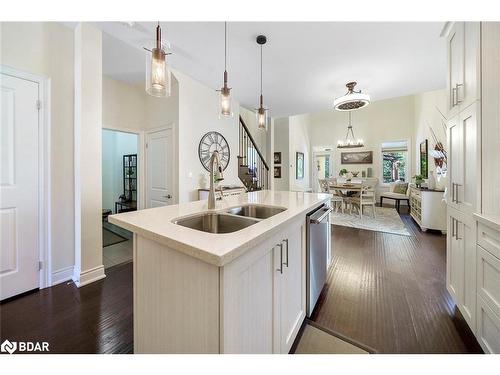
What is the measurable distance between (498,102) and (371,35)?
64.2 inches

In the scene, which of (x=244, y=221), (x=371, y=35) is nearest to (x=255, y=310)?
(x=244, y=221)

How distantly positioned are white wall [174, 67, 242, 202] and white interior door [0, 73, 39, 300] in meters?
1.74

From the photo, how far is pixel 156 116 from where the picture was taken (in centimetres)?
375

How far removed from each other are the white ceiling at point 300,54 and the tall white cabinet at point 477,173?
3.16ft

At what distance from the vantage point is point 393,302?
1.91 m

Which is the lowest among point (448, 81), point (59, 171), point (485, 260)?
point (485, 260)

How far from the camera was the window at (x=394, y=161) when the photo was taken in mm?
7531

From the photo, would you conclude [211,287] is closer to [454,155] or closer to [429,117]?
[454,155]

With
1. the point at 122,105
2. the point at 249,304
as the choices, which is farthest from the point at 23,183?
the point at 249,304

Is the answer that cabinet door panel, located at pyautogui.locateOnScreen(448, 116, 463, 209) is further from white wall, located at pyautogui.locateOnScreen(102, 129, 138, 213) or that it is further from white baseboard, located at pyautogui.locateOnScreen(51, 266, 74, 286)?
white wall, located at pyautogui.locateOnScreen(102, 129, 138, 213)

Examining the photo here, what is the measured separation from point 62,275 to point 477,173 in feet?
12.0

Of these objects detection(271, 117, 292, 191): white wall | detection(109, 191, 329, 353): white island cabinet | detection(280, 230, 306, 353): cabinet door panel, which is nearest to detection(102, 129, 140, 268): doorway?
detection(271, 117, 292, 191): white wall
